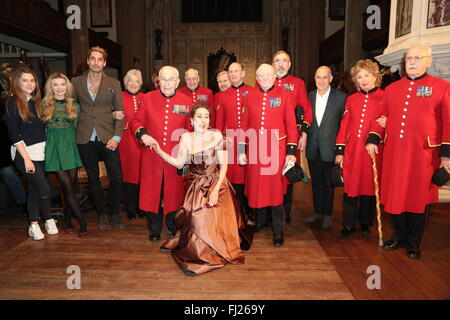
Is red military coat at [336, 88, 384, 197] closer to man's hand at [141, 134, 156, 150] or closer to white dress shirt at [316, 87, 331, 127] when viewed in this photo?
white dress shirt at [316, 87, 331, 127]

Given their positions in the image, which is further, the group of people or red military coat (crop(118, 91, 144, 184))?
red military coat (crop(118, 91, 144, 184))

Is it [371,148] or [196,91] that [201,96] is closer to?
[196,91]

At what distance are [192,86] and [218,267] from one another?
239cm

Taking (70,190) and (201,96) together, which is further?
(201,96)

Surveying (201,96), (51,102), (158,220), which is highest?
(201,96)

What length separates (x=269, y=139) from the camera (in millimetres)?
3098

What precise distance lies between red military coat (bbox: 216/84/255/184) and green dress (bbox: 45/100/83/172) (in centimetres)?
159

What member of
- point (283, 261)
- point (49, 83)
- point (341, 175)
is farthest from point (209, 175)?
point (49, 83)

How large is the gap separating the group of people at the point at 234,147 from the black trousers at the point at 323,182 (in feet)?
0.04

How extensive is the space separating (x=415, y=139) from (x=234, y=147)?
69.3 inches

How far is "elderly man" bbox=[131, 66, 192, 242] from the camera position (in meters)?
3.07

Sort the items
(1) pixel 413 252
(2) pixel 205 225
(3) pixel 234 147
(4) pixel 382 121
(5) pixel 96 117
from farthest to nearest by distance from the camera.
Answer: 1. (3) pixel 234 147
2. (5) pixel 96 117
3. (4) pixel 382 121
4. (1) pixel 413 252
5. (2) pixel 205 225

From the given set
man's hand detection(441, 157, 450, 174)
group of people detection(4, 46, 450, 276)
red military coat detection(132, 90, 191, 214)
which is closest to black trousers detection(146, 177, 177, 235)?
group of people detection(4, 46, 450, 276)

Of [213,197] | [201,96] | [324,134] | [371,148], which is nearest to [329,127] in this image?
[324,134]
